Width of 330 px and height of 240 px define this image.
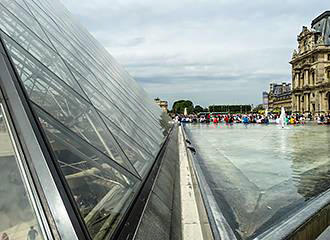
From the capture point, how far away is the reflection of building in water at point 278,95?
107m

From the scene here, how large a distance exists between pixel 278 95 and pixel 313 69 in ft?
180

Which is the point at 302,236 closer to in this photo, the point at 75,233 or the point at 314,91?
the point at 75,233

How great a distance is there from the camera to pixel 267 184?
5332 millimetres

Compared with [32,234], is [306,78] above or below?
above

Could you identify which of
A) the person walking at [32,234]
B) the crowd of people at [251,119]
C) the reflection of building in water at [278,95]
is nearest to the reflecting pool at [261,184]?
the person walking at [32,234]

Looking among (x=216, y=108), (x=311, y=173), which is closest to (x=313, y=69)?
(x=216, y=108)

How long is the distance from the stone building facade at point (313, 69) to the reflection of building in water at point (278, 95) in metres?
26.4

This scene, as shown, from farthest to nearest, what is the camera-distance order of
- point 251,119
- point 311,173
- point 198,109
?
point 198,109, point 251,119, point 311,173

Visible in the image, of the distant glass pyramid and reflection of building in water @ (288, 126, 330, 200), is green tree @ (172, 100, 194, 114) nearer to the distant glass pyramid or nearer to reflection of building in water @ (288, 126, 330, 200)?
reflection of building in water @ (288, 126, 330, 200)

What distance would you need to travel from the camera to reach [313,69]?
68438 mm

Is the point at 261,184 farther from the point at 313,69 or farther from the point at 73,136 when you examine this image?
the point at 313,69

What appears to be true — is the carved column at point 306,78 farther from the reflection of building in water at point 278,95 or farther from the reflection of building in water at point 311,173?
the reflection of building in water at point 311,173

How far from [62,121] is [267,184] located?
4.52m

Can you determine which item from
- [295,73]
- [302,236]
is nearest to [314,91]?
[295,73]
